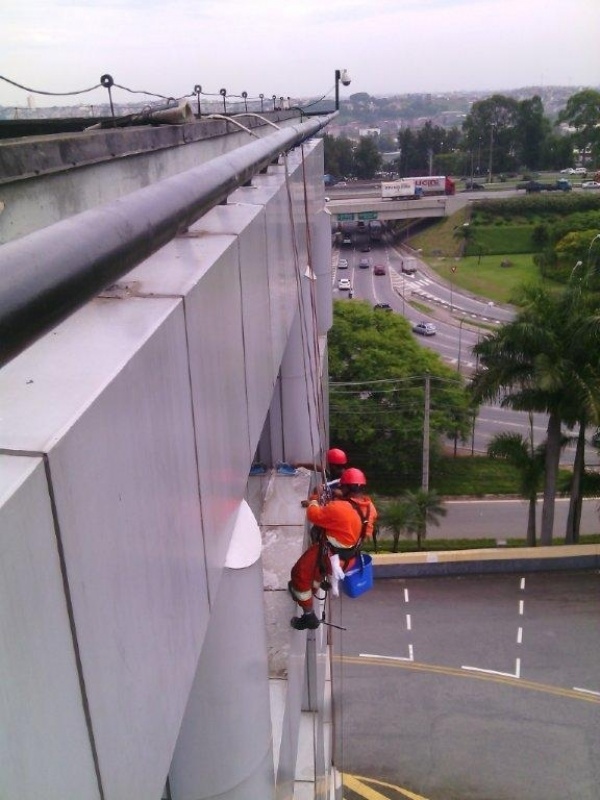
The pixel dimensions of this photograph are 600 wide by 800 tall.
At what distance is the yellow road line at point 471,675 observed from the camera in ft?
43.8

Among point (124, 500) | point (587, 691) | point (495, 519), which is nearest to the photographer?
point (124, 500)

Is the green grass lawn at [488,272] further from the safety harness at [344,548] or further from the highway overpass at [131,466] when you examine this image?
the highway overpass at [131,466]

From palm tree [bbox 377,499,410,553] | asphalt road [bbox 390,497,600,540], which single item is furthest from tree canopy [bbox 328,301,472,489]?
palm tree [bbox 377,499,410,553]

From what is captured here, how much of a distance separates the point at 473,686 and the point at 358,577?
913cm

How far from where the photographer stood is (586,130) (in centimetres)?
8469

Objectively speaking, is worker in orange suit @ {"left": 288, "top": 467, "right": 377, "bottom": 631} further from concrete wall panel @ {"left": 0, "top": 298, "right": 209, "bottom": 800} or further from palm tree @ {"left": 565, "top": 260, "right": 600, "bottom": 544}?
palm tree @ {"left": 565, "top": 260, "right": 600, "bottom": 544}

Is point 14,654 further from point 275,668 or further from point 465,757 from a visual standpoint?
point 465,757

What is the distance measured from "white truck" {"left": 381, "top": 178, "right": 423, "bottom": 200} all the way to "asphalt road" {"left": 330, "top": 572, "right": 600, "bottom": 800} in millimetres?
54728

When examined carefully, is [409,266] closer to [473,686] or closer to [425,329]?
[425,329]

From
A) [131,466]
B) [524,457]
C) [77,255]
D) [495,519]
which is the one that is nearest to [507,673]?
[524,457]

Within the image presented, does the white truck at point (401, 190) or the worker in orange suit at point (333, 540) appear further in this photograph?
the white truck at point (401, 190)

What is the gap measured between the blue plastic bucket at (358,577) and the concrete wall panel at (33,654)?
465cm

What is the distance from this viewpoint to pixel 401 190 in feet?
222

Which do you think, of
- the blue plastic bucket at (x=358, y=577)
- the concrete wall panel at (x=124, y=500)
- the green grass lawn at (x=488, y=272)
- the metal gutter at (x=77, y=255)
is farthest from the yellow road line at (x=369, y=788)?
the green grass lawn at (x=488, y=272)
